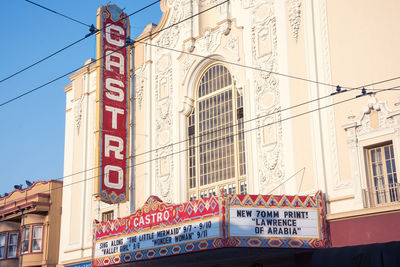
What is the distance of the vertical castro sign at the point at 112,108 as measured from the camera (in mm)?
20750

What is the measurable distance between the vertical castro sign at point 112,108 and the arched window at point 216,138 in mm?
2815

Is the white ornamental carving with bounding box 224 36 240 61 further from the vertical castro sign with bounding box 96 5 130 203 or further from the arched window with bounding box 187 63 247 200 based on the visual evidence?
the vertical castro sign with bounding box 96 5 130 203

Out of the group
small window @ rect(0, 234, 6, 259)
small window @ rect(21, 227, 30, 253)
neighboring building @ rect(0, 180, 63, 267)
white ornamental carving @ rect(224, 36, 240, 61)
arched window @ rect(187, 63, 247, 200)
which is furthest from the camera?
small window @ rect(0, 234, 6, 259)

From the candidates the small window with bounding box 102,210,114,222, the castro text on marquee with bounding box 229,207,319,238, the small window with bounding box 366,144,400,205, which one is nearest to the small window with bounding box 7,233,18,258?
the small window with bounding box 102,210,114,222

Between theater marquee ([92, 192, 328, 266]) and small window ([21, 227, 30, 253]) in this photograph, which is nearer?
theater marquee ([92, 192, 328, 266])

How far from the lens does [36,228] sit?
83.7 ft

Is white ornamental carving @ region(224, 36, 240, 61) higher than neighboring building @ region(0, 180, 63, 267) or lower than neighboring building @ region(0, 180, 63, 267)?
higher

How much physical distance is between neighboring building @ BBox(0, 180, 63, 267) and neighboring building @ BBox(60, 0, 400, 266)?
869 mm

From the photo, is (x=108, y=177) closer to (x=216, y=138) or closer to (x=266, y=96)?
(x=216, y=138)

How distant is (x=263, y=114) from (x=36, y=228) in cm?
1294

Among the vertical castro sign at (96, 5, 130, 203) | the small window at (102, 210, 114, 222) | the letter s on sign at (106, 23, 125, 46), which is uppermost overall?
the letter s on sign at (106, 23, 125, 46)

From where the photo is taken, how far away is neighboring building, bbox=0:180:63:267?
25.0m

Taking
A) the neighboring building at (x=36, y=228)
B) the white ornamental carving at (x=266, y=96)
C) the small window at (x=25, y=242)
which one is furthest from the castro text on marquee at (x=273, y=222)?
the small window at (x=25, y=242)

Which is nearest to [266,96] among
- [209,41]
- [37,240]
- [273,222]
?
[209,41]
